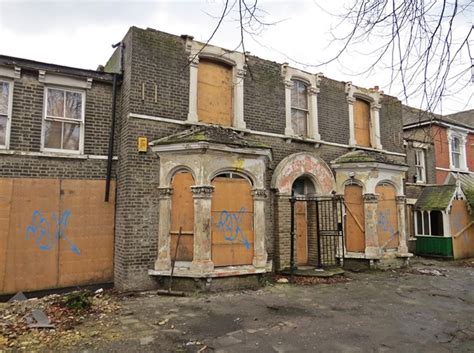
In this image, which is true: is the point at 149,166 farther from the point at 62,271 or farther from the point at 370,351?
the point at 370,351

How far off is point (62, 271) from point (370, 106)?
12.4 m

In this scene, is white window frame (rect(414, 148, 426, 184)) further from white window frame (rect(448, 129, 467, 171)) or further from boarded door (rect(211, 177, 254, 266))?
boarded door (rect(211, 177, 254, 266))

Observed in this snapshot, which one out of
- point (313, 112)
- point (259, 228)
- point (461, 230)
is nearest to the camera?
point (259, 228)

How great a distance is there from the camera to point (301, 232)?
11422 mm

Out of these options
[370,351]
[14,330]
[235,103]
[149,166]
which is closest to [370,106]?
[235,103]

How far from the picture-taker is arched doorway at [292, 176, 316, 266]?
11.3m

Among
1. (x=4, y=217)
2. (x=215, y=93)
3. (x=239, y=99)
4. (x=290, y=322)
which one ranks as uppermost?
(x=215, y=93)

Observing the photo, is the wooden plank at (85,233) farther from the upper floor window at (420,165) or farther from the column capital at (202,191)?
the upper floor window at (420,165)

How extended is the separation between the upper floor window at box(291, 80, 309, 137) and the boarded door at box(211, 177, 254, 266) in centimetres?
363

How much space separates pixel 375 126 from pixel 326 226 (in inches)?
199

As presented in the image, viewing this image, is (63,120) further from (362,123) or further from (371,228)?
(362,123)

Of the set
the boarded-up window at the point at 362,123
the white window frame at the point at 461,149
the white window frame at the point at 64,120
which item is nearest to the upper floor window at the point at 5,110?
the white window frame at the point at 64,120

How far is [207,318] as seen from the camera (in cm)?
641

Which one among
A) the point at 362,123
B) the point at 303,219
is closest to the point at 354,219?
the point at 303,219
